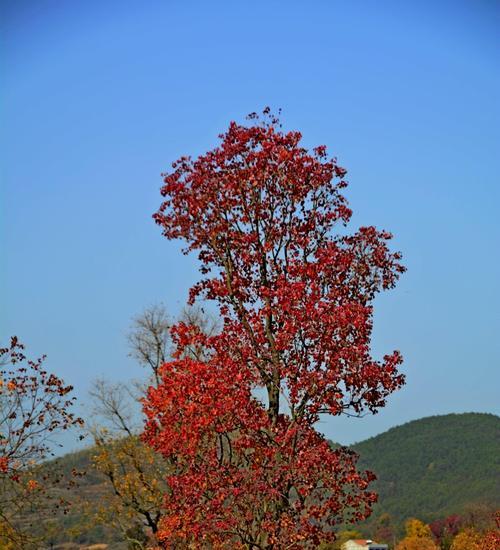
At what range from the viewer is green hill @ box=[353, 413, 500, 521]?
279ft

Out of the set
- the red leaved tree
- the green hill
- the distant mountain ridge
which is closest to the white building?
the distant mountain ridge

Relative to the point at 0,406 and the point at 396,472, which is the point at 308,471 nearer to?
the point at 0,406

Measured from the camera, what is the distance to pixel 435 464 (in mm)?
98312

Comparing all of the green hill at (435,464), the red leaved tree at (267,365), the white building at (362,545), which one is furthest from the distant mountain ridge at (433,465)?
the red leaved tree at (267,365)

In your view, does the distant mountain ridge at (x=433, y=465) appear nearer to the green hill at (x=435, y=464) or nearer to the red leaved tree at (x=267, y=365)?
the green hill at (x=435, y=464)

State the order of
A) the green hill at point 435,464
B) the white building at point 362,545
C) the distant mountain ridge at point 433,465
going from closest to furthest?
the white building at point 362,545 → the distant mountain ridge at point 433,465 → the green hill at point 435,464

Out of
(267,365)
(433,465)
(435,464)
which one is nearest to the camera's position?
(267,365)

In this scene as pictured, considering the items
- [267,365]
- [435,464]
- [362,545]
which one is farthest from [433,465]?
[267,365]

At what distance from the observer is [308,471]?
13.4 meters

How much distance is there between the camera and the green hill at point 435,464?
85144 mm

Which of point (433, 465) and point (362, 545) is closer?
point (362, 545)

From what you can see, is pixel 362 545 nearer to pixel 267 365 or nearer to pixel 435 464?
pixel 435 464

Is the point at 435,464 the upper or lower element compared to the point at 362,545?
upper

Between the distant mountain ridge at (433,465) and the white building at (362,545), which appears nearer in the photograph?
the white building at (362,545)
